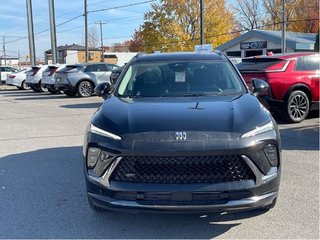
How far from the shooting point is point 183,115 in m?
3.77

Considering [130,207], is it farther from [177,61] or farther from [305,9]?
[305,9]

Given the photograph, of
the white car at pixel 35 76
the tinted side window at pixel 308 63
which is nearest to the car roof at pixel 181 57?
the tinted side window at pixel 308 63

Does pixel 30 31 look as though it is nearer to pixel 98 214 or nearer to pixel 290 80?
pixel 290 80

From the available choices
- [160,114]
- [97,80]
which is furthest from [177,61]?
[97,80]

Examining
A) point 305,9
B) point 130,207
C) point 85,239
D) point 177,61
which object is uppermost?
point 305,9

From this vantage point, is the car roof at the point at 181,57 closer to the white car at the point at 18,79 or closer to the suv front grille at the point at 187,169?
the suv front grille at the point at 187,169

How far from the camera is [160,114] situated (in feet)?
12.4

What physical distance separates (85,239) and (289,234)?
1866 mm

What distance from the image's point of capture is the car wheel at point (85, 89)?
18.4 m

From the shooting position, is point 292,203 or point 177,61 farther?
point 177,61

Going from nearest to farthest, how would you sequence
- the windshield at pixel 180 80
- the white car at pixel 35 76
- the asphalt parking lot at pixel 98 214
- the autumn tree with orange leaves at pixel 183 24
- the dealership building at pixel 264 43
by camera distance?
1. the asphalt parking lot at pixel 98 214
2. the windshield at pixel 180 80
3. the white car at pixel 35 76
4. the dealership building at pixel 264 43
5. the autumn tree with orange leaves at pixel 183 24

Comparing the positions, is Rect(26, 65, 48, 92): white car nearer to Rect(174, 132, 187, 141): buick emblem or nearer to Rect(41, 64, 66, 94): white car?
Rect(41, 64, 66, 94): white car

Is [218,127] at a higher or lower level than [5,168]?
higher

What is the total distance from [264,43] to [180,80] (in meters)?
30.8
